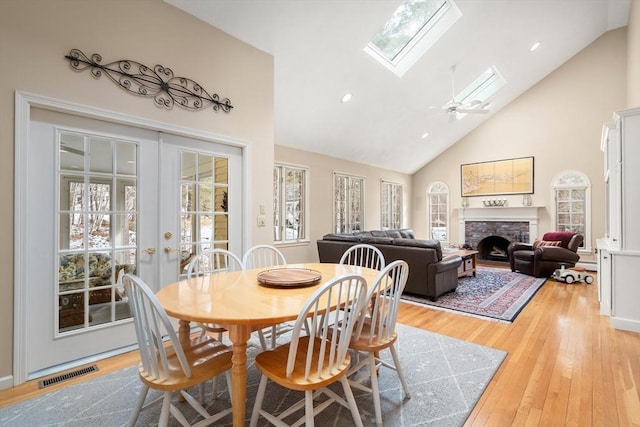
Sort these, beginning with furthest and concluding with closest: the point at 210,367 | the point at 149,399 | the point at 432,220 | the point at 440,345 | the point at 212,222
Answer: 1. the point at 432,220
2. the point at 212,222
3. the point at 440,345
4. the point at 149,399
5. the point at 210,367

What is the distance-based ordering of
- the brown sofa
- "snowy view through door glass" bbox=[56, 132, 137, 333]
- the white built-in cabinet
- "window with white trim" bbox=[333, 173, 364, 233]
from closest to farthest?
1. "snowy view through door glass" bbox=[56, 132, 137, 333]
2. the white built-in cabinet
3. the brown sofa
4. "window with white trim" bbox=[333, 173, 364, 233]

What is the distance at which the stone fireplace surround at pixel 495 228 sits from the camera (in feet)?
23.3

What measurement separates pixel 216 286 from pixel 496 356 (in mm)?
2373

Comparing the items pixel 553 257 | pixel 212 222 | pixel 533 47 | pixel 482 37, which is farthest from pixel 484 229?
pixel 212 222

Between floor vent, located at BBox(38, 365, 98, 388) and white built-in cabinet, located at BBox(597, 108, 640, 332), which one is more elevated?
white built-in cabinet, located at BBox(597, 108, 640, 332)

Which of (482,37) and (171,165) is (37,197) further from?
(482,37)

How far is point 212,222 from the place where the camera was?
3.18 m

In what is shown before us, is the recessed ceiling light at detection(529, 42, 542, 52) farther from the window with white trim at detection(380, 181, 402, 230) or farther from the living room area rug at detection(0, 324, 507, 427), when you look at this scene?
the living room area rug at detection(0, 324, 507, 427)

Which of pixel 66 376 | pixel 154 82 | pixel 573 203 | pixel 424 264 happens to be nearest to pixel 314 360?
pixel 66 376

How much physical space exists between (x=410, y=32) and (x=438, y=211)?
530 cm

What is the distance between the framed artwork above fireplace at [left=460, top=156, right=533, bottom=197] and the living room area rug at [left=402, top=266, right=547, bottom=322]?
2.57 meters

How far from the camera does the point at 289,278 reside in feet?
6.68

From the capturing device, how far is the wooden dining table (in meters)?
1.39

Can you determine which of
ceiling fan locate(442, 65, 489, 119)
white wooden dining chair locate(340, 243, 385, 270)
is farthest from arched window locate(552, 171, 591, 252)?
white wooden dining chair locate(340, 243, 385, 270)
